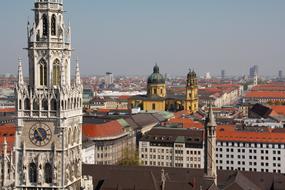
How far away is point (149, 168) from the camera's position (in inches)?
3295

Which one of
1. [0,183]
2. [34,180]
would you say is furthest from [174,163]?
[34,180]

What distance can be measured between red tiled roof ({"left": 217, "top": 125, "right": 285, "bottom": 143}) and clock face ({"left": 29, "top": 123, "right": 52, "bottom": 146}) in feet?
290

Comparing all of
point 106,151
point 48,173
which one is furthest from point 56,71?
point 106,151

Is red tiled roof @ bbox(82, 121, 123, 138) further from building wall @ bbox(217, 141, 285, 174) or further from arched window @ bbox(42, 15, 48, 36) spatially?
arched window @ bbox(42, 15, 48, 36)

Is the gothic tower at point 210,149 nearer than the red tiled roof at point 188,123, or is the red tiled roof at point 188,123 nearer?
the gothic tower at point 210,149

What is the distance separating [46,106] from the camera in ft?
162

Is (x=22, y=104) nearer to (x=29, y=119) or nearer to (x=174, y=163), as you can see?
(x=29, y=119)

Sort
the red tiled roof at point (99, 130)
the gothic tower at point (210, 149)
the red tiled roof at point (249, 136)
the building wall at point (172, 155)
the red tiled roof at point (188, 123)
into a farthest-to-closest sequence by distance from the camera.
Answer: the red tiled roof at point (188, 123) < the red tiled roof at point (99, 130) < the building wall at point (172, 155) < the red tiled roof at point (249, 136) < the gothic tower at point (210, 149)

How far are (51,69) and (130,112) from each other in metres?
145

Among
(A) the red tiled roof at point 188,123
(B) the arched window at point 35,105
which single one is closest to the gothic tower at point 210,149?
(B) the arched window at point 35,105

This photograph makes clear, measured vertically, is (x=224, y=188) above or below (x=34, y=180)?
below

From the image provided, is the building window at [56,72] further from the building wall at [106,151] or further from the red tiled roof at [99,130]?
the red tiled roof at [99,130]

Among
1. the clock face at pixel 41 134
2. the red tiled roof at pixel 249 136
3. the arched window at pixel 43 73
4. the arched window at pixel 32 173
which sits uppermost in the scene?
the arched window at pixel 43 73

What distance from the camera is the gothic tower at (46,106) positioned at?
49031 millimetres
